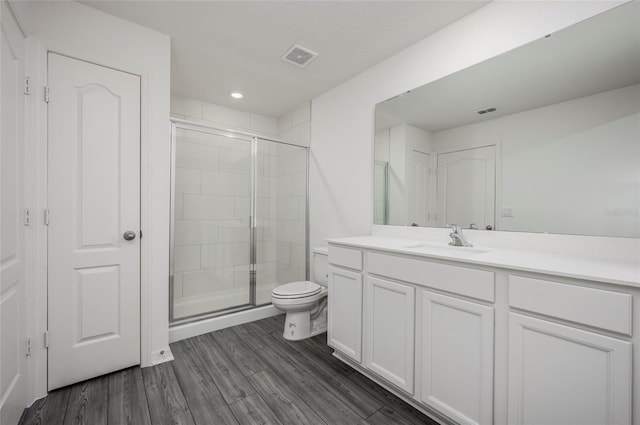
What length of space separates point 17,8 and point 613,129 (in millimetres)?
2994

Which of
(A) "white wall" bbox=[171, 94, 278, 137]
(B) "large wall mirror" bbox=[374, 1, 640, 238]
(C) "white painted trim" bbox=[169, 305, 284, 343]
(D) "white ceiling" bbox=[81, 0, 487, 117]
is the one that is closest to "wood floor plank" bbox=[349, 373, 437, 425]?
(B) "large wall mirror" bbox=[374, 1, 640, 238]

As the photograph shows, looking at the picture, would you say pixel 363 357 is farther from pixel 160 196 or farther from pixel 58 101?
pixel 58 101

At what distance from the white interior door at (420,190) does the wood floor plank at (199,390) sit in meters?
1.72

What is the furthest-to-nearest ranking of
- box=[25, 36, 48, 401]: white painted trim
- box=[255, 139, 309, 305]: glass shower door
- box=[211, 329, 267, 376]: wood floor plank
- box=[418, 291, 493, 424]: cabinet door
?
box=[255, 139, 309, 305]: glass shower door → box=[211, 329, 267, 376]: wood floor plank → box=[25, 36, 48, 401]: white painted trim → box=[418, 291, 493, 424]: cabinet door

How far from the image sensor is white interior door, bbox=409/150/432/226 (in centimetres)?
203

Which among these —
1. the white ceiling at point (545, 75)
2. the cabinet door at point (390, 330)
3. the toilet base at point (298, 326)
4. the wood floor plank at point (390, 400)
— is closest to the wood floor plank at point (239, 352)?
the toilet base at point (298, 326)

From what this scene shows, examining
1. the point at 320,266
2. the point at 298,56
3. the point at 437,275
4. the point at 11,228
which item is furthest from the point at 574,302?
the point at 11,228

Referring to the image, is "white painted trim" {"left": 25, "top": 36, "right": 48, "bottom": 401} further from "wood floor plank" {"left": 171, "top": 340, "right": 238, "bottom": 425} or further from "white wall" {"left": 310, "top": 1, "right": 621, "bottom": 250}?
"white wall" {"left": 310, "top": 1, "right": 621, "bottom": 250}

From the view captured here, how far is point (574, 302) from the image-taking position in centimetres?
99

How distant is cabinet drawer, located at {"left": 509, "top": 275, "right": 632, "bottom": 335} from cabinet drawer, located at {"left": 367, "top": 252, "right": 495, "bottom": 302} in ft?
0.34

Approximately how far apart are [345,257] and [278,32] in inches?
66.5

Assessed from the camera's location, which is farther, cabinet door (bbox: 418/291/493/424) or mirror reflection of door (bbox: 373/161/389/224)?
mirror reflection of door (bbox: 373/161/389/224)

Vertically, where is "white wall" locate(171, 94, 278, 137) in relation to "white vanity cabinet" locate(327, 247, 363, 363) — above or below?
above

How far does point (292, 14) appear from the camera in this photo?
70.8 inches
